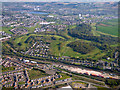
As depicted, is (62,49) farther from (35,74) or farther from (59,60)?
(35,74)

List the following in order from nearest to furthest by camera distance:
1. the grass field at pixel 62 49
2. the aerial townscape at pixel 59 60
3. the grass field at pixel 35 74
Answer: the aerial townscape at pixel 59 60 → the grass field at pixel 35 74 → the grass field at pixel 62 49

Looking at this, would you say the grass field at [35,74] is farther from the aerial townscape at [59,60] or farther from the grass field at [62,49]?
the grass field at [62,49]

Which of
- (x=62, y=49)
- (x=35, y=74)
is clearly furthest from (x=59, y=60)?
(x=35, y=74)

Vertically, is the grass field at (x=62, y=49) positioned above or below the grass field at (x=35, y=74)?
above

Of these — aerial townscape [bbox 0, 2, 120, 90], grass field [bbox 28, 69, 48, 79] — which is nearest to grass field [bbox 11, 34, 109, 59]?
aerial townscape [bbox 0, 2, 120, 90]

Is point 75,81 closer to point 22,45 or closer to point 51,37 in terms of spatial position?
point 22,45

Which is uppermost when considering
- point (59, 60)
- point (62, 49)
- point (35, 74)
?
point (62, 49)

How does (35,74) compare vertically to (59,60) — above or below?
below

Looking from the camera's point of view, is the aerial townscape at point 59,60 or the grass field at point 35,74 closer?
the aerial townscape at point 59,60

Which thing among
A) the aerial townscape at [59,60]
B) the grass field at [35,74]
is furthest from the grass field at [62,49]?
the grass field at [35,74]

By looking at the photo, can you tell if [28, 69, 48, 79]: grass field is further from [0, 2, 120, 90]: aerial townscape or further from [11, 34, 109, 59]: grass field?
[11, 34, 109, 59]: grass field

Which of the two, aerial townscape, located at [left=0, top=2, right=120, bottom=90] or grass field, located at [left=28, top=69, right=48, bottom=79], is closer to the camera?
aerial townscape, located at [left=0, top=2, right=120, bottom=90]

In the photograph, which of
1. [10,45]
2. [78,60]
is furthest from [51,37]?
[78,60]
